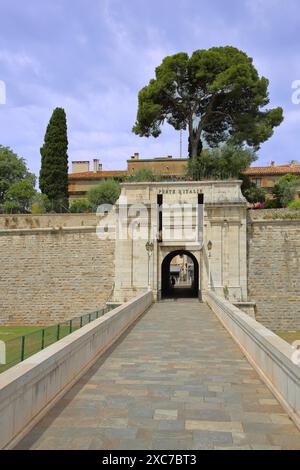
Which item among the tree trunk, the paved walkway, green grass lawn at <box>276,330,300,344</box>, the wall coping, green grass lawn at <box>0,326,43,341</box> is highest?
the tree trunk

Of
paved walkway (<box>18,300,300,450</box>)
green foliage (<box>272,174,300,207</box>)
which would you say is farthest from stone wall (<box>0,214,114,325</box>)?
green foliage (<box>272,174,300,207</box>)

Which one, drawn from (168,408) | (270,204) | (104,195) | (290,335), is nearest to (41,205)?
(104,195)

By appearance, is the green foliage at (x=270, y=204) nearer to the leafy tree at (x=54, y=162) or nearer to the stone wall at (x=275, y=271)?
the stone wall at (x=275, y=271)

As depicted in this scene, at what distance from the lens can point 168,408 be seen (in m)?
5.87

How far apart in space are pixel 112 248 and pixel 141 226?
2340 millimetres

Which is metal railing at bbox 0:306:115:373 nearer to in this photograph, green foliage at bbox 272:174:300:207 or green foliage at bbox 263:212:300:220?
green foliage at bbox 263:212:300:220

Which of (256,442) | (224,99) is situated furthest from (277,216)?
(256,442)

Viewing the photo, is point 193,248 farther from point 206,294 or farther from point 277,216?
point 277,216

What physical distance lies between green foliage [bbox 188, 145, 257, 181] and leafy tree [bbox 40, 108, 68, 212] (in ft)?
36.7

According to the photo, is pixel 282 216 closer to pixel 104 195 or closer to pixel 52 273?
pixel 52 273

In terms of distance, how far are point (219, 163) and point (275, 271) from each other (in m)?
12.0

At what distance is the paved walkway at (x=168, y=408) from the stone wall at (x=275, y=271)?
1461 cm

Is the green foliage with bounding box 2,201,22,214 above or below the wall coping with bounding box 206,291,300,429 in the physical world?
above

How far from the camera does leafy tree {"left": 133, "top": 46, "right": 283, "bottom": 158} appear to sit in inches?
1364
